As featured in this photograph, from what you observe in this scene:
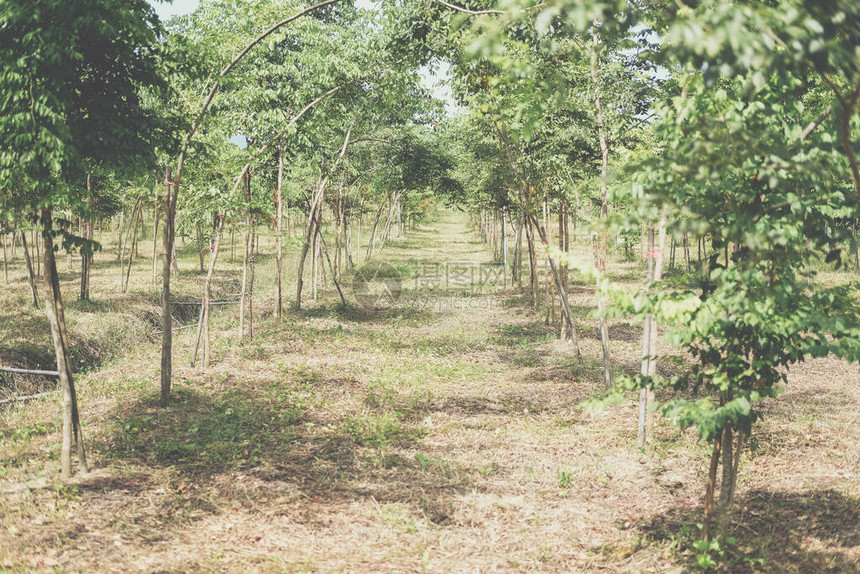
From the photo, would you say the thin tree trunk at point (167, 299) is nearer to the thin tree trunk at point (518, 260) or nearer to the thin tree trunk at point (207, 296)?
the thin tree trunk at point (207, 296)

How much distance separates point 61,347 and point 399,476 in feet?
12.3

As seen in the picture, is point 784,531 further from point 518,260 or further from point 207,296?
point 518,260

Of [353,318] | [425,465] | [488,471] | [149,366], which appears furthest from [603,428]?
[353,318]

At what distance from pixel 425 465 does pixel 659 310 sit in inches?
152

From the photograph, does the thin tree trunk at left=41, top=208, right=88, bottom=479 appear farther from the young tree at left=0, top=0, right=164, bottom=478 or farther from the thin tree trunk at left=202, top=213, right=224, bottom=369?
the thin tree trunk at left=202, top=213, right=224, bottom=369

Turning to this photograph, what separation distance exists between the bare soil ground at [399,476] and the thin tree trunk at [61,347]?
0.37 metres

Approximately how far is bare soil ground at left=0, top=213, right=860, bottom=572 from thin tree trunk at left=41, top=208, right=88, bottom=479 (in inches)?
14.5

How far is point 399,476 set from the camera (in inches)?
248

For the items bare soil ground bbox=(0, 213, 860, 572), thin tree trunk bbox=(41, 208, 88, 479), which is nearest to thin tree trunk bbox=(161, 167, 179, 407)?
bare soil ground bbox=(0, 213, 860, 572)

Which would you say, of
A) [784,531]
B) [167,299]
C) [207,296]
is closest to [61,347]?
[167,299]

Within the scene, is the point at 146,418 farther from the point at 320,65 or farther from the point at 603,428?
the point at 320,65

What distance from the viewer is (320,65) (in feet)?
37.6

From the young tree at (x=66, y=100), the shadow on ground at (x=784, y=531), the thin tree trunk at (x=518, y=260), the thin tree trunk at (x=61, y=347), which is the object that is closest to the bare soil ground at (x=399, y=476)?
the shadow on ground at (x=784, y=531)

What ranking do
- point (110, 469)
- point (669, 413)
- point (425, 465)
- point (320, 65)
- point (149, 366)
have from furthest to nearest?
1. point (320, 65)
2. point (149, 366)
3. point (425, 465)
4. point (110, 469)
5. point (669, 413)
